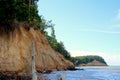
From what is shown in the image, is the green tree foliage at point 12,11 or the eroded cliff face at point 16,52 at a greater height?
the green tree foliage at point 12,11

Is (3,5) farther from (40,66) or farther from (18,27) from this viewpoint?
(40,66)

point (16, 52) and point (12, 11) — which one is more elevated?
point (12, 11)

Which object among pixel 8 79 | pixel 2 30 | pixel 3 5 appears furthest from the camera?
pixel 2 30

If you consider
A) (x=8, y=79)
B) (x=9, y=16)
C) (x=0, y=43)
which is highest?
(x=9, y=16)

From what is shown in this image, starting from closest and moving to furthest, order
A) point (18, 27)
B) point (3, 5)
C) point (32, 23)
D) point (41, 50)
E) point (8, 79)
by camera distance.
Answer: point (8, 79) → point (3, 5) → point (18, 27) → point (32, 23) → point (41, 50)

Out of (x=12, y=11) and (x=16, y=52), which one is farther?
(x=16, y=52)

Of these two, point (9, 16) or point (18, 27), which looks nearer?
point (9, 16)

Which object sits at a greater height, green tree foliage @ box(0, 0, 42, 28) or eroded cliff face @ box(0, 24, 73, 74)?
green tree foliage @ box(0, 0, 42, 28)

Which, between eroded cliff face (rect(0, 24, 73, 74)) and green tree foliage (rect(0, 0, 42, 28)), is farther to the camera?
eroded cliff face (rect(0, 24, 73, 74))

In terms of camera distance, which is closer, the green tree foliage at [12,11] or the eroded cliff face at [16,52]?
the green tree foliage at [12,11]

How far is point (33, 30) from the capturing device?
7331 cm

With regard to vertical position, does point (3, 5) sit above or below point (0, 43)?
above

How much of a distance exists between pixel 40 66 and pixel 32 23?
8288mm

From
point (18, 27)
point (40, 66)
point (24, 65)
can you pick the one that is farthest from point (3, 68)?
point (40, 66)
